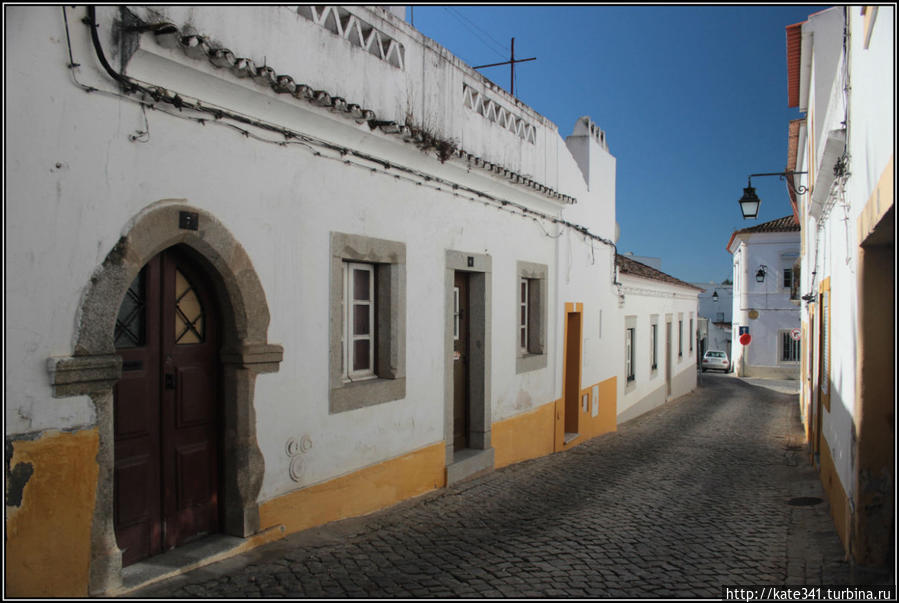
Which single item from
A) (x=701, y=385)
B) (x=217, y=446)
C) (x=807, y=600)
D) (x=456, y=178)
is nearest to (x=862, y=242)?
(x=807, y=600)

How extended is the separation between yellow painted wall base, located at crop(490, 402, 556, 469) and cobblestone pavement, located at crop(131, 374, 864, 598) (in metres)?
0.24

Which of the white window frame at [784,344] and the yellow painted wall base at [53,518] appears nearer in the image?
the yellow painted wall base at [53,518]

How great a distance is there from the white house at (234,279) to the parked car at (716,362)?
27.7 meters

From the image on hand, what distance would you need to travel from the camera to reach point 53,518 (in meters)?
3.63

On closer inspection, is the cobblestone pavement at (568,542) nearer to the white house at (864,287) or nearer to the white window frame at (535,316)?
the white house at (864,287)

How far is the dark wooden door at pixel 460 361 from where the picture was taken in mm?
8258

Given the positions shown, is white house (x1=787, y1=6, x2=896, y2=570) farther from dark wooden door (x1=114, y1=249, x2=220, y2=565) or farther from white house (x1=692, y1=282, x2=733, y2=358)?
white house (x1=692, y1=282, x2=733, y2=358)

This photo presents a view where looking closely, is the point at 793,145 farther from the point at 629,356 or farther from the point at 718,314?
the point at 718,314

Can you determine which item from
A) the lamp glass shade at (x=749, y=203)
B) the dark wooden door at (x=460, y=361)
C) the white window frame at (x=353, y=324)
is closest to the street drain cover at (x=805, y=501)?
the dark wooden door at (x=460, y=361)

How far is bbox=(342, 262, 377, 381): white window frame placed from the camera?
20.5 feet

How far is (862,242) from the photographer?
4.65 m

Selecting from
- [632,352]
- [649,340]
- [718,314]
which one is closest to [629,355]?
[632,352]

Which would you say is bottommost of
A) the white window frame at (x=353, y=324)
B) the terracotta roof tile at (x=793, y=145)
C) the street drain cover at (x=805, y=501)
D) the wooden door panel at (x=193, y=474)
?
the street drain cover at (x=805, y=501)

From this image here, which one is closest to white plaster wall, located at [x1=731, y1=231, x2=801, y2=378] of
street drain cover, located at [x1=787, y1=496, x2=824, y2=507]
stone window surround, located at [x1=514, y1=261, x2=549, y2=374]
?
stone window surround, located at [x1=514, y1=261, x2=549, y2=374]
